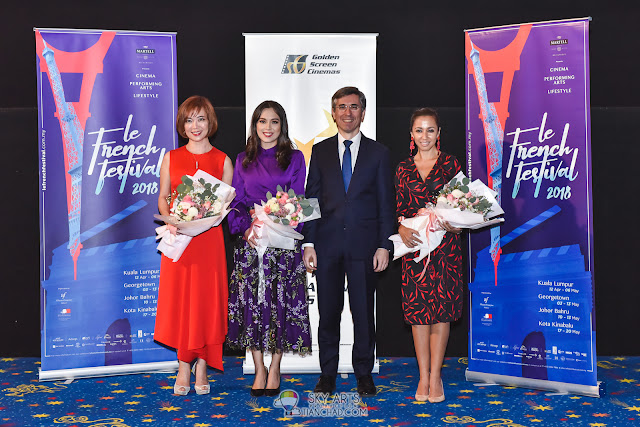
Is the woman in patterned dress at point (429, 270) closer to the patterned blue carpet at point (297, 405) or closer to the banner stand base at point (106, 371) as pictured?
the patterned blue carpet at point (297, 405)

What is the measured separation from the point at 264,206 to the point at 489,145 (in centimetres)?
162

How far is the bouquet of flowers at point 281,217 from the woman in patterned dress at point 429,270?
601mm

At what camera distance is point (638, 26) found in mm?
4996

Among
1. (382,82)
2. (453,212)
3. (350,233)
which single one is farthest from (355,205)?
(382,82)

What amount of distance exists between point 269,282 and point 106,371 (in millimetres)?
1490

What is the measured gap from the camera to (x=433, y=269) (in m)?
4.04

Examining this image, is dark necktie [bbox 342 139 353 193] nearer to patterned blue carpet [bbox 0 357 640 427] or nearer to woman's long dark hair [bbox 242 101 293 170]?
woman's long dark hair [bbox 242 101 293 170]

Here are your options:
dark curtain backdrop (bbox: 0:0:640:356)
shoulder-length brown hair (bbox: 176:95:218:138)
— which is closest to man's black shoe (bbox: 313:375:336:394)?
dark curtain backdrop (bbox: 0:0:640:356)

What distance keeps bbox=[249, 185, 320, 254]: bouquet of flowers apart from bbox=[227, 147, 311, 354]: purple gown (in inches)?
5.0

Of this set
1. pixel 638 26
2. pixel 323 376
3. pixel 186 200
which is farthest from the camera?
pixel 638 26

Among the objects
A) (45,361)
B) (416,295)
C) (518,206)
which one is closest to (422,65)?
(518,206)

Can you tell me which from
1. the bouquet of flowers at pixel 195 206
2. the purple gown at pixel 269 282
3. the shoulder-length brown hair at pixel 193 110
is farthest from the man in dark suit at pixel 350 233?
the shoulder-length brown hair at pixel 193 110

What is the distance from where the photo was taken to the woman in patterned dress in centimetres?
403

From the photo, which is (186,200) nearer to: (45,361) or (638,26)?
(45,361)
